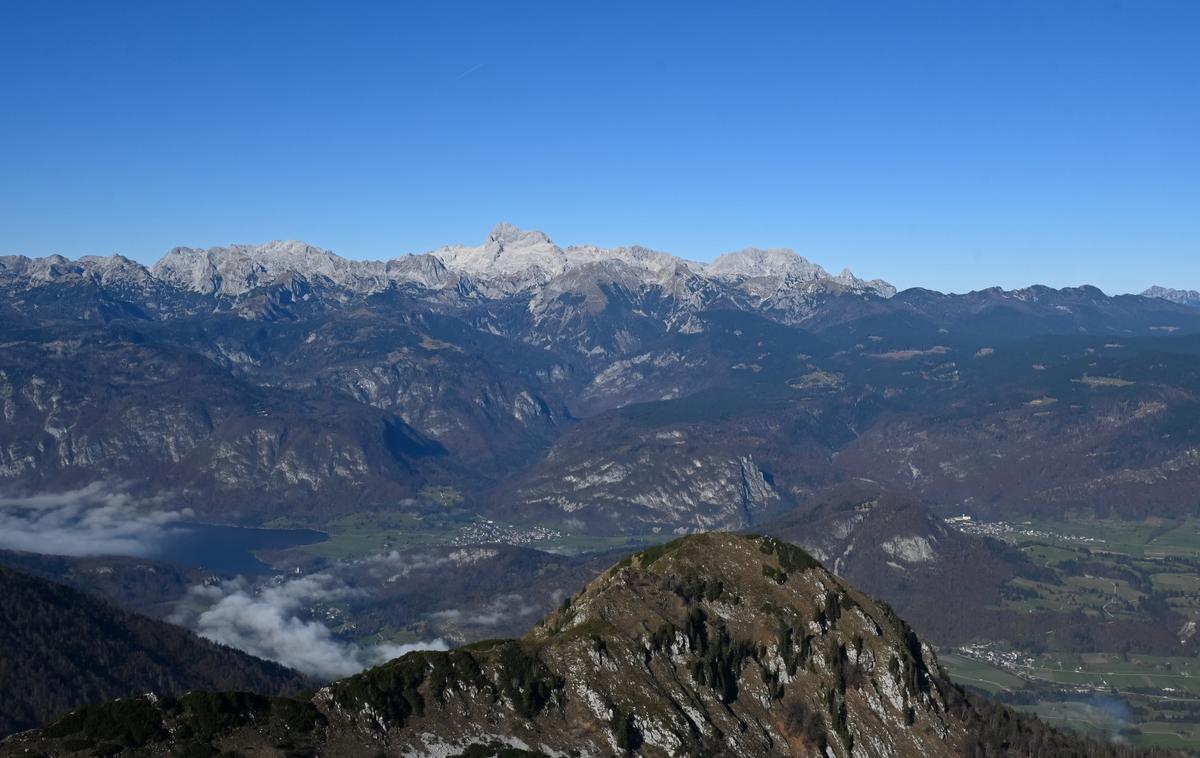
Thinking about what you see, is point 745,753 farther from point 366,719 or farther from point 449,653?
point 366,719

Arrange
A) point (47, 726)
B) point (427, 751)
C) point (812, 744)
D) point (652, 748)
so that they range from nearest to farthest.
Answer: point (47, 726)
point (427, 751)
point (652, 748)
point (812, 744)

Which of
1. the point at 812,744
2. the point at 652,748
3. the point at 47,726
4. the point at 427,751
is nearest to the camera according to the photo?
the point at 47,726

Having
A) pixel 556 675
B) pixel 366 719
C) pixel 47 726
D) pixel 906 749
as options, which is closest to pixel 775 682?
pixel 906 749

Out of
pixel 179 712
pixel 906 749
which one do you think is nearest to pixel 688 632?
pixel 906 749

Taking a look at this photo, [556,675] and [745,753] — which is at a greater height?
[556,675]

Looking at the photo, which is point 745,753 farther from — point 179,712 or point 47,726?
point 47,726

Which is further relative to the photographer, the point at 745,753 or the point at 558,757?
the point at 745,753

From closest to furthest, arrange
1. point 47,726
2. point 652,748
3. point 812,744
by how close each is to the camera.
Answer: point 47,726 < point 652,748 < point 812,744

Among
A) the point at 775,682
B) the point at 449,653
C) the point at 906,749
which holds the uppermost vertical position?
the point at 449,653

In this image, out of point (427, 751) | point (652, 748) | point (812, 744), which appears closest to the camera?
point (427, 751)
